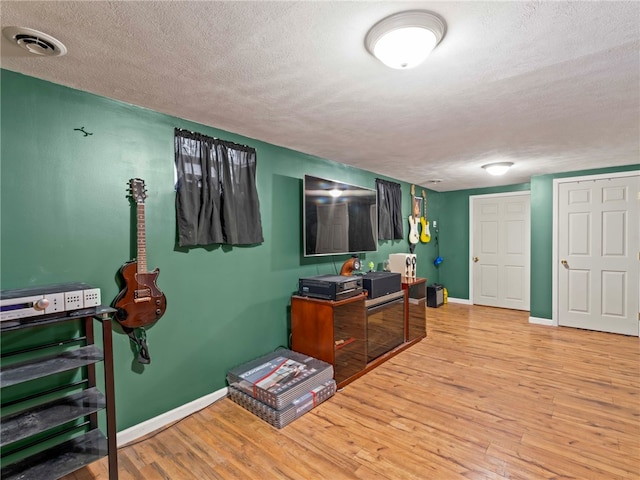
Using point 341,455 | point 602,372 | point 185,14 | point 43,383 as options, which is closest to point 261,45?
point 185,14

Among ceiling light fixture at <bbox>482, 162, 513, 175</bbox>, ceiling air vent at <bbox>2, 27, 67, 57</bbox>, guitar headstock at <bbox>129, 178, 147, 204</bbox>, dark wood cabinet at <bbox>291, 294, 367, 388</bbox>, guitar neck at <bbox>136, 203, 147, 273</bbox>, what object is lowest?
dark wood cabinet at <bbox>291, 294, 367, 388</bbox>

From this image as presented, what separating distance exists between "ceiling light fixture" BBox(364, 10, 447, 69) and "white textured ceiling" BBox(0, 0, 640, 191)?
0.04m

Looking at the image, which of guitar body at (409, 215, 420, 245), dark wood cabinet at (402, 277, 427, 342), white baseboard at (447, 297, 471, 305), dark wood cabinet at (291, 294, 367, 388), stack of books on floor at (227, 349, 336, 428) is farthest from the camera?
white baseboard at (447, 297, 471, 305)

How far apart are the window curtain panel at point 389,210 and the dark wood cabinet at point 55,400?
3471 millimetres

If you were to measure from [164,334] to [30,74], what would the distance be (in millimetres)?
1703

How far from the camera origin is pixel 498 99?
200cm

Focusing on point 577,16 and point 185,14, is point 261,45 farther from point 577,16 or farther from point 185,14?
point 577,16

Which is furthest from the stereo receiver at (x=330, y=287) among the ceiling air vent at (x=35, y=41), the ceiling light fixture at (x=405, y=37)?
the ceiling air vent at (x=35, y=41)

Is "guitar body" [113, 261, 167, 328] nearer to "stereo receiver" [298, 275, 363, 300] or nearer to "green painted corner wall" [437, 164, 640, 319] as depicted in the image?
"stereo receiver" [298, 275, 363, 300]

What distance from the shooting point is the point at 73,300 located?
1.50 metres

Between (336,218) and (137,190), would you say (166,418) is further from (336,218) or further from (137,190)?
(336,218)

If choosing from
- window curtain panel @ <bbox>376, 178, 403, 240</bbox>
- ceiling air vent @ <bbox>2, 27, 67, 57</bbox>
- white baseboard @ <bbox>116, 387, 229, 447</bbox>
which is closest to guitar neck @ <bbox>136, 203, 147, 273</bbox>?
ceiling air vent @ <bbox>2, 27, 67, 57</bbox>

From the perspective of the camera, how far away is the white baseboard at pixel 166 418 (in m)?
1.98

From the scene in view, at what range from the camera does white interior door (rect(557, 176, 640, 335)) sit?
3.94 m
